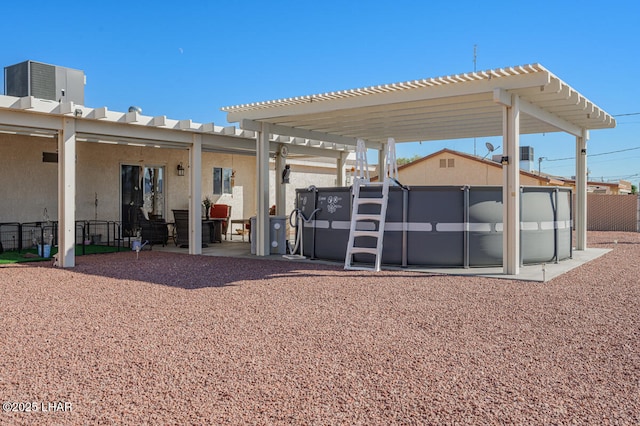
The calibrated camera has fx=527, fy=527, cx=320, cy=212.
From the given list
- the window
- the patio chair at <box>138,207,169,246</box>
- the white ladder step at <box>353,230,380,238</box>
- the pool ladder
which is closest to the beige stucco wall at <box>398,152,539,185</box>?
the window

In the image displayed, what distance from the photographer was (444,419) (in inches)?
119

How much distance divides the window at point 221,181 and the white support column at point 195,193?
473cm

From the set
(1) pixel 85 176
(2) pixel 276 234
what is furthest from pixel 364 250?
(1) pixel 85 176

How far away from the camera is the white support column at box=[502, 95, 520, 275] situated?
8539mm

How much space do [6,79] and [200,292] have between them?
690 centimetres

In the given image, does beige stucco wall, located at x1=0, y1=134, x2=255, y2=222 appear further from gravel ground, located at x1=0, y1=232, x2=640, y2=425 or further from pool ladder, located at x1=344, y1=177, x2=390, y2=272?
pool ladder, located at x1=344, y1=177, x2=390, y2=272

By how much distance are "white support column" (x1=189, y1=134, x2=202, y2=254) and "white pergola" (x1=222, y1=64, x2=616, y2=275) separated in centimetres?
118

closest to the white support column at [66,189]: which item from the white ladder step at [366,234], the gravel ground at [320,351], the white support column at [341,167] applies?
the gravel ground at [320,351]

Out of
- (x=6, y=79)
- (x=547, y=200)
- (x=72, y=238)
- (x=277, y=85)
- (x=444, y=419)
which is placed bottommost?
(x=444, y=419)

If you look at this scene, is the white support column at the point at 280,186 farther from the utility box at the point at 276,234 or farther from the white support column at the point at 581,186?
the white support column at the point at 581,186

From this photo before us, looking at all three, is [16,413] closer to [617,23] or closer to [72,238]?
[72,238]

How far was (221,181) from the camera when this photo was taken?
16.8 m

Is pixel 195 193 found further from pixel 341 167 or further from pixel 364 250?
pixel 341 167

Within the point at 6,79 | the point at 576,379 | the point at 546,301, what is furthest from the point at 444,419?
the point at 6,79
